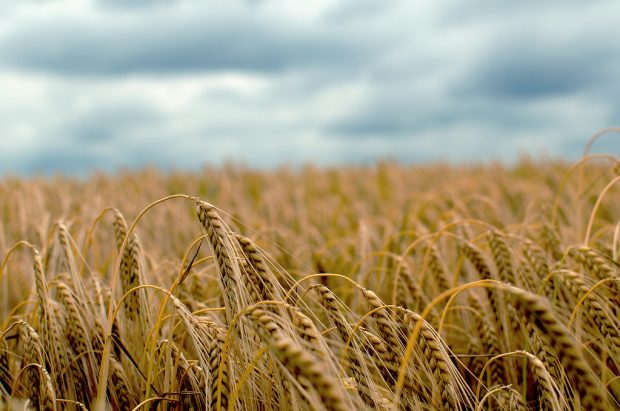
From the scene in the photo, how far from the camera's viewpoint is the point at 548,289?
2344 millimetres

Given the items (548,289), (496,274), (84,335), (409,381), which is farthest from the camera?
(496,274)

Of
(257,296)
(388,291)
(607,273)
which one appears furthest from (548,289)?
(257,296)

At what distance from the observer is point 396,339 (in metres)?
1.67

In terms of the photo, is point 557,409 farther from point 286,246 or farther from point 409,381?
point 286,246

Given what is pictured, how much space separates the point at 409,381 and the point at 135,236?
3.24 feet

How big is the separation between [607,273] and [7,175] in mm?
9827

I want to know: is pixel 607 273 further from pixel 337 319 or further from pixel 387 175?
pixel 387 175

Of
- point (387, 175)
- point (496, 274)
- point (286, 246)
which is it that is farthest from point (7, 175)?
point (496, 274)

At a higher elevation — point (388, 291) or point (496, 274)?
point (496, 274)

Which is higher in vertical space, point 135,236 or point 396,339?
point 135,236

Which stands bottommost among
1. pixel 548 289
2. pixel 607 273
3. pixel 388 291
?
pixel 388 291

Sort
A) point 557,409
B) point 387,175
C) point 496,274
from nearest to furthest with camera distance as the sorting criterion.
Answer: point 557,409, point 496,274, point 387,175

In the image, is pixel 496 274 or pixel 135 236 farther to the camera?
pixel 496 274

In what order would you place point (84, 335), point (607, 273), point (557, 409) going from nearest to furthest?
point (557, 409)
point (607, 273)
point (84, 335)
